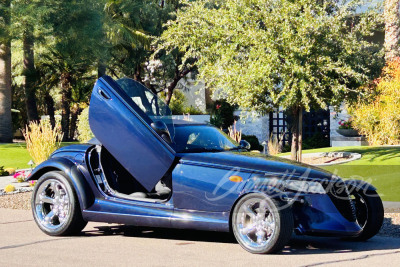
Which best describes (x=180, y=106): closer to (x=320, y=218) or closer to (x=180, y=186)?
(x=180, y=186)

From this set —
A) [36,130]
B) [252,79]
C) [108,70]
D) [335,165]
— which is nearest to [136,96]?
[252,79]

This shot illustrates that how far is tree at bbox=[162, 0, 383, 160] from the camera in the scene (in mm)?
15781

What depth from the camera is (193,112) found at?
37.1 metres

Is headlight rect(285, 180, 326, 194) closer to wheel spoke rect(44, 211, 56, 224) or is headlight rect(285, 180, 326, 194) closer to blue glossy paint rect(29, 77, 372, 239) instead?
blue glossy paint rect(29, 77, 372, 239)

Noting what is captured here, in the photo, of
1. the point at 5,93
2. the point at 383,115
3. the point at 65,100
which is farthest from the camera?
the point at 65,100

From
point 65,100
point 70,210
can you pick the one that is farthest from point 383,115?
point 70,210

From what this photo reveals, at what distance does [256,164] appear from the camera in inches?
293

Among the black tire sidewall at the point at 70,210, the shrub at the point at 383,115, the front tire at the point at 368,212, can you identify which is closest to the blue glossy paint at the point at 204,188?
the black tire sidewall at the point at 70,210

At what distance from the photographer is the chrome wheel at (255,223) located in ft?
23.1

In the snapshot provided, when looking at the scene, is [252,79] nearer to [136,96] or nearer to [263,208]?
[136,96]

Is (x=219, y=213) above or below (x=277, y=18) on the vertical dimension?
below

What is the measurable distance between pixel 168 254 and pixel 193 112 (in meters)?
30.0

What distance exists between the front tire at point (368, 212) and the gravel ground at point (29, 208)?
82 centimetres

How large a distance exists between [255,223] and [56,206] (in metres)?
2.80
